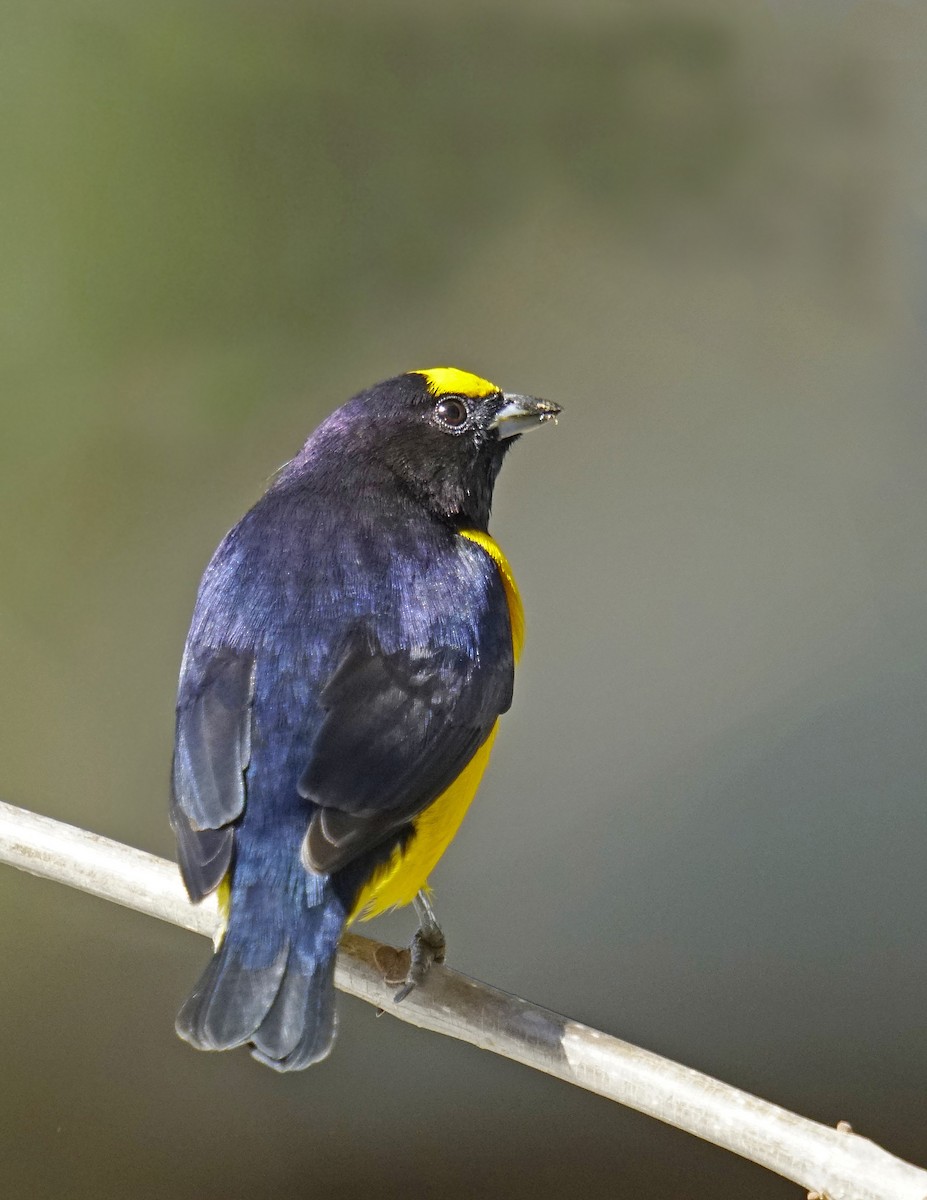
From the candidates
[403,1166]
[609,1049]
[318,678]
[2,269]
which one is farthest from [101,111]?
[609,1049]

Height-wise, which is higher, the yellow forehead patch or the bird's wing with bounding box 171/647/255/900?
the yellow forehead patch

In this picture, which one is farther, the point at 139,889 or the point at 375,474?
the point at 375,474

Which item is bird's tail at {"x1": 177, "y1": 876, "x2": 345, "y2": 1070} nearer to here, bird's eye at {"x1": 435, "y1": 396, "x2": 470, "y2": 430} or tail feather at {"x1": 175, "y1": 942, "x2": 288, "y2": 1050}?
tail feather at {"x1": 175, "y1": 942, "x2": 288, "y2": 1050}

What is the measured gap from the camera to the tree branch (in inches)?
88.0

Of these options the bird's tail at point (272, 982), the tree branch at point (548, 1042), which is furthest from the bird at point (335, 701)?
the tree branch at point (548, 1042)

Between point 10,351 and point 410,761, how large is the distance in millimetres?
3404

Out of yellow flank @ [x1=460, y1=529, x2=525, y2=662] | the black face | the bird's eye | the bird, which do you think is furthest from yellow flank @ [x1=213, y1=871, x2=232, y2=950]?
the bird's eye

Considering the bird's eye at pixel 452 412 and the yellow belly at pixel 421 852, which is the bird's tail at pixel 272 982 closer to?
the yellow belly at pixel 421 852

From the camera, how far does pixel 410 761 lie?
2.67 meters

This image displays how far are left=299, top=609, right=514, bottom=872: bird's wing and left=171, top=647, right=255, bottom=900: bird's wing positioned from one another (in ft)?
0.48

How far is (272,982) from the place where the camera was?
2498mm

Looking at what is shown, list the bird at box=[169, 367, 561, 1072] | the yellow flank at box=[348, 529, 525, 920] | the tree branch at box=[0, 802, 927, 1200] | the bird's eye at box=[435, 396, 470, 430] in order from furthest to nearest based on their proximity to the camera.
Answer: the bird's eye at box=[435, 396, 470, 430] → the yellow flank at box=[348, 529, 525, 920] → the bird at box=[169, 367, 561, 1072] → the tree branch at box=[0, 802, 927, 1200]

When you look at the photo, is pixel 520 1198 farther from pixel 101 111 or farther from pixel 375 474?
pixel 101 111

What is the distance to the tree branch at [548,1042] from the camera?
2234mm
